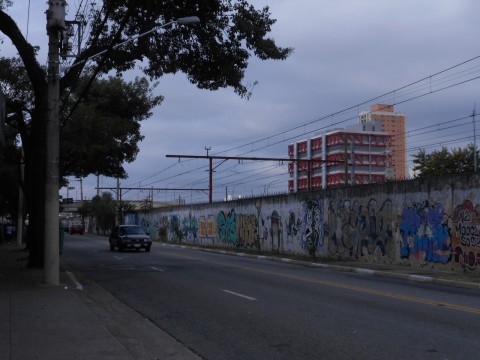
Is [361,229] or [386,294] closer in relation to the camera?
[386,294]

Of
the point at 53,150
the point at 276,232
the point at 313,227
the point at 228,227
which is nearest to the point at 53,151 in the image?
the point at 53,150

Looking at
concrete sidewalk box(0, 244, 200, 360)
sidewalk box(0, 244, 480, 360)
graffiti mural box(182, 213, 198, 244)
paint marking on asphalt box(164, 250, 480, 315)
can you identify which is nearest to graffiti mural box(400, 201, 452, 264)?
paint marking on asphalt box(164, 250, 480, 315)

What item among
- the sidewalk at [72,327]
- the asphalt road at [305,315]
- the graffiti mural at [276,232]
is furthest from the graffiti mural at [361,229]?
the sidewalk at [72,327]

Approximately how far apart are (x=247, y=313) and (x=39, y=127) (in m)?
10.7

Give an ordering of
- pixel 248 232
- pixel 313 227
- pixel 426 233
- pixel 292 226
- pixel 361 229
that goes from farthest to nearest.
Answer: pixel 248 232
pixel 292 226
pixel 313 227
pixel 361 229
pixel 426 233

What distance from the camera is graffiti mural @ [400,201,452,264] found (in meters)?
20.0

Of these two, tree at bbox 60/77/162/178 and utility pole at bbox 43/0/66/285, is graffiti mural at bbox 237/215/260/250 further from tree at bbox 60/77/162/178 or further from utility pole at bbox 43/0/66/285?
utility pole at bbox 43/0/66/285

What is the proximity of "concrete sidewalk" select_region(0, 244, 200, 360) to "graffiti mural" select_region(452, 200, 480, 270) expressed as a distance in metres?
12.1

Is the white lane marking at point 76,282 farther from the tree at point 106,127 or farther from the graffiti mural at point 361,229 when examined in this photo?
the graffiti mural at point 361,229

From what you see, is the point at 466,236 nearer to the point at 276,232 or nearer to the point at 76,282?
the point at 76,282

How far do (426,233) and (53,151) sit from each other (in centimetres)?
1383

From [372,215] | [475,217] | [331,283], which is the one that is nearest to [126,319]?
[331,283]

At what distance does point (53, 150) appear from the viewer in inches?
551

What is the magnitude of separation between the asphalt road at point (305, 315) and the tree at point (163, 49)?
5.28 m
